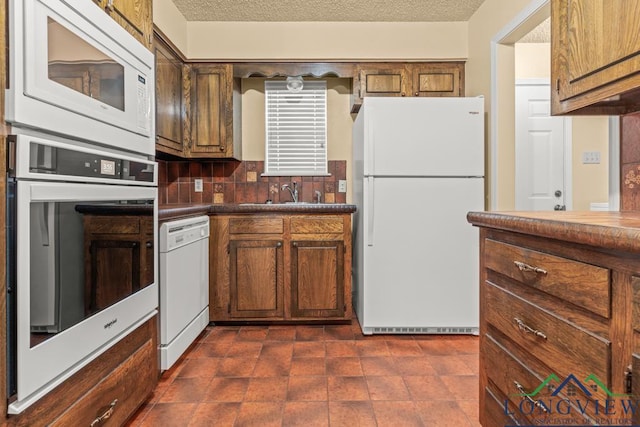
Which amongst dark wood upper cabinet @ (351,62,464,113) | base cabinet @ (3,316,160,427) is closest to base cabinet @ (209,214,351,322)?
base cabinet @ (3,316,160,427)

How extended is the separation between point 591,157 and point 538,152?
0.40 meters

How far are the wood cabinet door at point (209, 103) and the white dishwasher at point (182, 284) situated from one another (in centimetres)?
81

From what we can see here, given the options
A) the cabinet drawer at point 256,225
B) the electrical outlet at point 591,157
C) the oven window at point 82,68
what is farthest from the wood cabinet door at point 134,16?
the electrical outlet at point 591,157

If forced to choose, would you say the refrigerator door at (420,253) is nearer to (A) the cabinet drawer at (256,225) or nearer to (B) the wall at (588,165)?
(A) the cabinet drawer at (256,225)

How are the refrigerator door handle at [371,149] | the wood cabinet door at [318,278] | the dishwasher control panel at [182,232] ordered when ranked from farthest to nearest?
the wood cabinet door at [318,278] < the refrigerator door handle at [371,149] < the dishwasher control panel at [182,232]

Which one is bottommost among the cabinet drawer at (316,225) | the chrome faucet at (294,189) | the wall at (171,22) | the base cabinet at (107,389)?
the base cabinet at (107,389)

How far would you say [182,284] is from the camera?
2240mm

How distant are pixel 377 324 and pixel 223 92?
224 cm

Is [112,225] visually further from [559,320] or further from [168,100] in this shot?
[168,100]

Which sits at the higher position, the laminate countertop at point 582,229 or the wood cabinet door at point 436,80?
the wood cabinet door at point 436,80

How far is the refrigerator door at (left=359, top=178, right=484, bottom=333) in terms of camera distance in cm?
260

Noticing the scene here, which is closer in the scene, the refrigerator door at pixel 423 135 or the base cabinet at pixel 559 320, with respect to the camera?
the base cabinet at pixel 559 320

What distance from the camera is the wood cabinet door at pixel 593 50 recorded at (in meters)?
1.03

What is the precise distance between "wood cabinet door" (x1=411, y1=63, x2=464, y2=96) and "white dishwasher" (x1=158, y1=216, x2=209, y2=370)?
2.07m
